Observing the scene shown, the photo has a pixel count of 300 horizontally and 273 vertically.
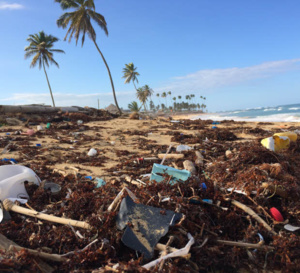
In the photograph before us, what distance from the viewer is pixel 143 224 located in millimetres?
2072

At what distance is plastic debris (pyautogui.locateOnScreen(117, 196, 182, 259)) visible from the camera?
1.92 metres

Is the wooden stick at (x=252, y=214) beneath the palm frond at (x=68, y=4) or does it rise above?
beneath

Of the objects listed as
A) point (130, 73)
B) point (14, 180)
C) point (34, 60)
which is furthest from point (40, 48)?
point (14, 180)

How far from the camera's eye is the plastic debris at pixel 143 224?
192cm

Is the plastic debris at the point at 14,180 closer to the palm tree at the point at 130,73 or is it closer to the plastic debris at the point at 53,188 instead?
the plastic debris at the point at 53,188

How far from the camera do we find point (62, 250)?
78.7 inches

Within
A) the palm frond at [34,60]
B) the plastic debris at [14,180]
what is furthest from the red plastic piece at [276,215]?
the palm frond at [34,60]

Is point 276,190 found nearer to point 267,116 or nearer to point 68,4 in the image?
point 68,4

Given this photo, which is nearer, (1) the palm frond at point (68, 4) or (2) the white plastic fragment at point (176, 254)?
(2) the white plastic fragment at point (176, 254)

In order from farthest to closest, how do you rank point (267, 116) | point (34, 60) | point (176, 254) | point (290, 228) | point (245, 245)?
point (267, 116)
point (34, 60)
point (290, 228)
point (245, 245)
point (176, 254)

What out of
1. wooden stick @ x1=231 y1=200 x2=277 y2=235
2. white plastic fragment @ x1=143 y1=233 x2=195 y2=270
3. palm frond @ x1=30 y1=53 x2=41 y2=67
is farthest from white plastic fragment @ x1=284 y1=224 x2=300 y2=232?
palm frond @ x1=30 y1=53 x2=41 y2=67

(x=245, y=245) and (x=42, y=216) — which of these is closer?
(x=245, y=245)

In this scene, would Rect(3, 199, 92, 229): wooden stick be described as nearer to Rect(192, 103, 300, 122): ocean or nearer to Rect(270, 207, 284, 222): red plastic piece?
Rect(270, 207, 284, 222): red plastic piece

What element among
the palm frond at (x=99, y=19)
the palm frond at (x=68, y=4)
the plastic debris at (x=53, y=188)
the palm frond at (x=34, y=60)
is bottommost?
the plastic debris at (x=53, y=188)
